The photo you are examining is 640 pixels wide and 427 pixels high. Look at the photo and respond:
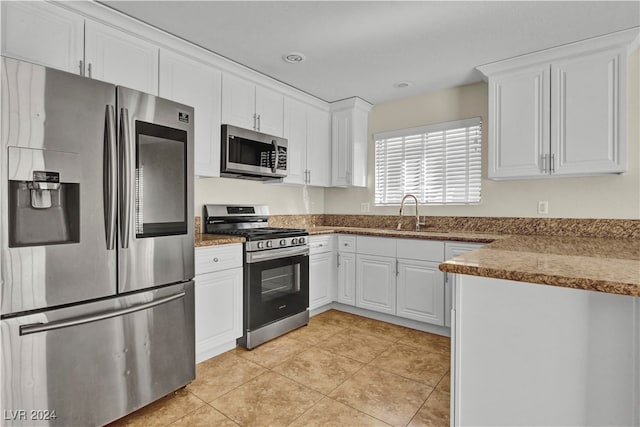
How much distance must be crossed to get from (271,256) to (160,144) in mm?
1287

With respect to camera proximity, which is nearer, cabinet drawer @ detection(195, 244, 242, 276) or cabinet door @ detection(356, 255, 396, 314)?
cabinet drawer @ detection(195, 244, 242, 276)

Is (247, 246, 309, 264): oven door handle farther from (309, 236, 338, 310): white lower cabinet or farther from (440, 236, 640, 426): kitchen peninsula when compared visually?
(440, 236, 640, 426): kitchen peninsula

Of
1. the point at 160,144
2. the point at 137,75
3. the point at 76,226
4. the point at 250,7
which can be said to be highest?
the point at 250,7

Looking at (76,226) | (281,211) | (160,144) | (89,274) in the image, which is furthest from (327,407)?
(281,211)

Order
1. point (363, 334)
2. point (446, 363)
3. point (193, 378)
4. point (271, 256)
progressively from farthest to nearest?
point (363, 334)
point (271, 256)
point (446, 363)
point (193, 378)

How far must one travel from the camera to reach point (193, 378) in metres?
2.09

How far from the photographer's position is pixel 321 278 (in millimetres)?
3494

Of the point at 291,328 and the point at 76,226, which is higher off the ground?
the point at 76,226

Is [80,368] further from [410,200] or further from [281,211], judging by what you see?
[410,200]

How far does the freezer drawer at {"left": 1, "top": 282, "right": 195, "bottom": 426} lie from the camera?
1.43 meters

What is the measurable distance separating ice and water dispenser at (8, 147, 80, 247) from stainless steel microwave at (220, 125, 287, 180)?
53.5 inches

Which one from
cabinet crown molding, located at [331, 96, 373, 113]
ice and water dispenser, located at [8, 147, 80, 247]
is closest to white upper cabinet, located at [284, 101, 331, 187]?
cabinet crown molding, located at [331, 96, 373, 113]

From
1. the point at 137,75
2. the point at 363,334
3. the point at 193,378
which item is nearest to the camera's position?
the point at 193,378

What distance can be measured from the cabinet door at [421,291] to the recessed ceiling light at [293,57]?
2.01 metres
